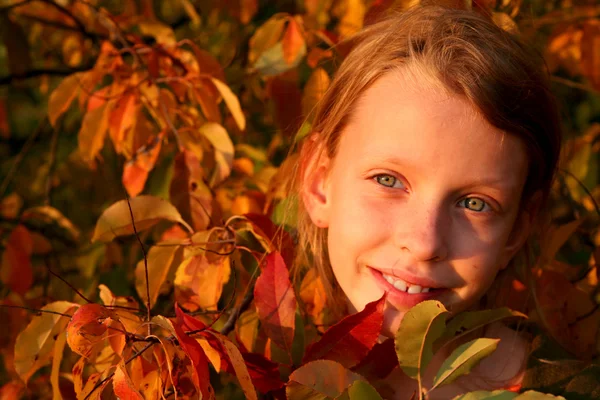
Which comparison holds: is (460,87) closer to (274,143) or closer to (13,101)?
(274,143)

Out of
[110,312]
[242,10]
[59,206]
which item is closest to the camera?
[110,312]

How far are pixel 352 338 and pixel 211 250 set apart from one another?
257 mm

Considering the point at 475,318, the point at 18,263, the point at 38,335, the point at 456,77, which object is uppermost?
the point at 456,77

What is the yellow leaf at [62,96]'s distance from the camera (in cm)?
138

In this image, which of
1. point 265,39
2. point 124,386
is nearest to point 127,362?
point 124,386

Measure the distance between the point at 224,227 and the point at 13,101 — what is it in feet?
5.23

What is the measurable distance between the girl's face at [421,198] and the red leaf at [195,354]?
0.26 meters

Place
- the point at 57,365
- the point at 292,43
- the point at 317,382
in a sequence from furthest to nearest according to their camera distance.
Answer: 1. the point at 292,43
2. the point at 57,365
3. the point at 317,382

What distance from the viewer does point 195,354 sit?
885 millimetres

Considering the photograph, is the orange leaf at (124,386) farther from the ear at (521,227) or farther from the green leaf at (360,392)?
the ear at (521,227)

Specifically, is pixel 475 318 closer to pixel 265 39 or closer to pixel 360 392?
pixel 360 392

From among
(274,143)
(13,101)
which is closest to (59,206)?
(13,101)

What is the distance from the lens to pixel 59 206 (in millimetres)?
2309

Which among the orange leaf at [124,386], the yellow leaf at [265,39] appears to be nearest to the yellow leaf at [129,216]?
the orange leaf at [124,386]
